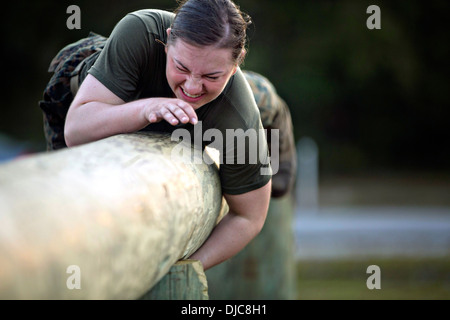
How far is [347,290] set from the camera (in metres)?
5.59

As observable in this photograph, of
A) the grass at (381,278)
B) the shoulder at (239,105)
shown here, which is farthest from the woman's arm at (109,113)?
the grass at (381,278)

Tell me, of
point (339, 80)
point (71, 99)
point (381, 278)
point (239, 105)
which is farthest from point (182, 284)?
point (339, 80)

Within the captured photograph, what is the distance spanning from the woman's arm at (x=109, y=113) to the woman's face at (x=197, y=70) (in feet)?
0.30

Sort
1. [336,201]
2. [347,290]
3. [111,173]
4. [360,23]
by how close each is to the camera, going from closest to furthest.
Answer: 1. [111,173]
2. [347,290]
3. [336,201]
4. [360,23]

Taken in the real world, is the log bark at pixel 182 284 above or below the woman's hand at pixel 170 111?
below

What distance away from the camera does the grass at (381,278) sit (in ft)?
17.9

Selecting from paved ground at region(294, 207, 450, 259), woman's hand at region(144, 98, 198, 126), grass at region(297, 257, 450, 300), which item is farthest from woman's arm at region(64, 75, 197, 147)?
paved ground at region(294, 207, 450, 259)

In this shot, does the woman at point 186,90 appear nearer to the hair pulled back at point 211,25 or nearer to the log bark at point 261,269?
the hair pulled back at point 211,25

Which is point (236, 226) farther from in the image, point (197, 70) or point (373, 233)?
point (373, 233)

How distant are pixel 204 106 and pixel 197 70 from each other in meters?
0.18

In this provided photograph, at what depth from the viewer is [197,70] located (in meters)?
1.67

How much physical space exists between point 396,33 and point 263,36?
2.53 metres
